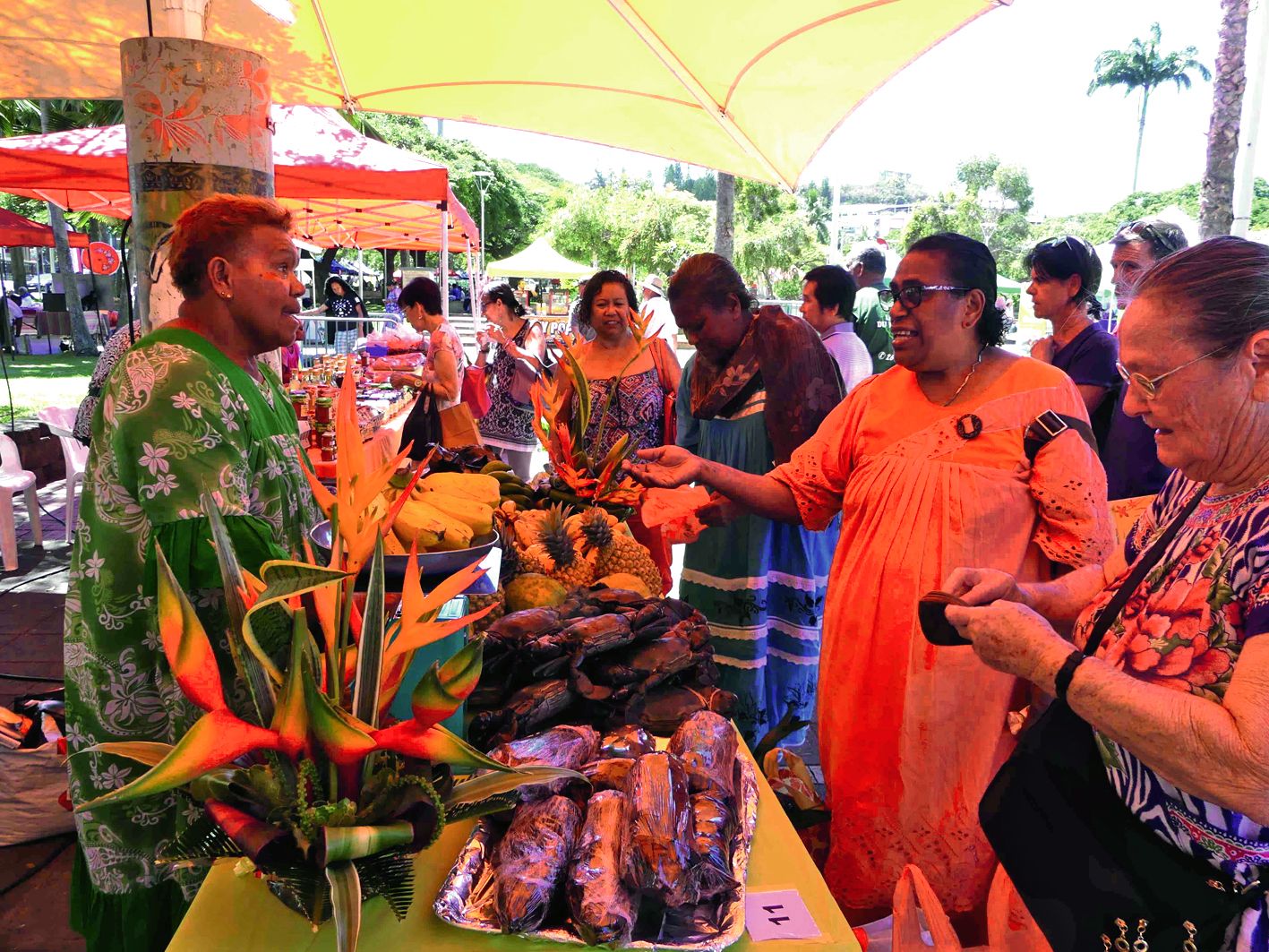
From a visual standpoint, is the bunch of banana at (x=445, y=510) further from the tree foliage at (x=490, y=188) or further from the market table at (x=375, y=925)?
the tree foliage at (x=490, y=188)

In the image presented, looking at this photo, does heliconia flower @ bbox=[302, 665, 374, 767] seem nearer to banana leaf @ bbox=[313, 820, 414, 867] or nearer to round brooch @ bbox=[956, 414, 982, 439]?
banana leaf @ bbox=[313, 820, 414, 867]

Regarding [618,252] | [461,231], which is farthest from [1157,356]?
[618,252]

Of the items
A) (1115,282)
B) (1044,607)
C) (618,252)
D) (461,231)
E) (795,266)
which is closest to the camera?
(1044,607)

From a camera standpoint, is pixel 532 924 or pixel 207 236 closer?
pixel 532 924

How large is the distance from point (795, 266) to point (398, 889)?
3817 cm

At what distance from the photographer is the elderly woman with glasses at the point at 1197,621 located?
1.14 m

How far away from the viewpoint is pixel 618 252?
138 feet

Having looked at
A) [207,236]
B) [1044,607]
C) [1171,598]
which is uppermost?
[207,236]

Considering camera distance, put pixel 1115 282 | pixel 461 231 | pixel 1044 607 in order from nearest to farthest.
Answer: pixel 1044 607, pixel 1115 282, pixel 461 231

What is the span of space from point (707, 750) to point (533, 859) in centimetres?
37

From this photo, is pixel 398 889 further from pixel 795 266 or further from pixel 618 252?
pixel 618 252

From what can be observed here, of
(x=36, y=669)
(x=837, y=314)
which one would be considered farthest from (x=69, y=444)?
(x=837, y=314)

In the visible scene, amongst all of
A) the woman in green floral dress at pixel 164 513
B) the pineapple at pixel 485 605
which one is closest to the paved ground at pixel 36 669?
the woman in green floral dress at pixel 164 513

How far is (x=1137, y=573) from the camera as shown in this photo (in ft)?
4.72
